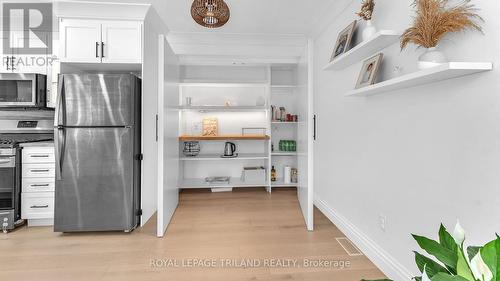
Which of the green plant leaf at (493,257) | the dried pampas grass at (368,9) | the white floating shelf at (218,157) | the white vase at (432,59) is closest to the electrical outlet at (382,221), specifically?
the white vase at (432,59)

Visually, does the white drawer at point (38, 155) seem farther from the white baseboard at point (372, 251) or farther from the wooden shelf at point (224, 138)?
the white baseboard at point (372, 251)

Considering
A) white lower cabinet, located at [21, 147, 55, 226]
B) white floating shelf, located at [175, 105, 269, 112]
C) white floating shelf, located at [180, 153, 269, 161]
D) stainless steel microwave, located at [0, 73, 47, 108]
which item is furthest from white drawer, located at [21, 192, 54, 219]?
white floating shelf, located at [175, 105, 269, 112]

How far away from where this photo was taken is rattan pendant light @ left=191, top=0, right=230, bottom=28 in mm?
1921

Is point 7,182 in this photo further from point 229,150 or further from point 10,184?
point 229,150

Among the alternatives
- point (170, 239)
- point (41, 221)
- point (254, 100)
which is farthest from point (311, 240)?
point (41, 221)

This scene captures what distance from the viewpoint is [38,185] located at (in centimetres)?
281

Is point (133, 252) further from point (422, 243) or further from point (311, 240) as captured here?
point (422, 243)

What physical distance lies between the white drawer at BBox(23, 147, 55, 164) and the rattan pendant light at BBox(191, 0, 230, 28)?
7.32 feet

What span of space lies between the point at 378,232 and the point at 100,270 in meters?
2.20

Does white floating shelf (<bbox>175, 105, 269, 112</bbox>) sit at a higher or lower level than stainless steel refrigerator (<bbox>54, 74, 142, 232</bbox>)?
higher

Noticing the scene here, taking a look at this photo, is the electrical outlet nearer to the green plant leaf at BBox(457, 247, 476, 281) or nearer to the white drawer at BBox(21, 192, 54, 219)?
the green plant leaf at BBox(457, 247, 476, 281)

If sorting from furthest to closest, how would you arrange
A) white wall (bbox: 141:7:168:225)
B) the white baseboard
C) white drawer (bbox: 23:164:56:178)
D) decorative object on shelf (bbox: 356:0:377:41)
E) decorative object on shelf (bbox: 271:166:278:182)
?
decorative object on shelf (bbox: 271:166:278:182)
white wall (bbox: 141:7:168:225)
white drawer (bbox: 23:164:56:178)
decorative object on shelf (bbox: 356:0:377:41)
the white baseboard

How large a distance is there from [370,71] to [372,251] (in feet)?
4.73

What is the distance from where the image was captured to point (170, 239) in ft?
8.33
